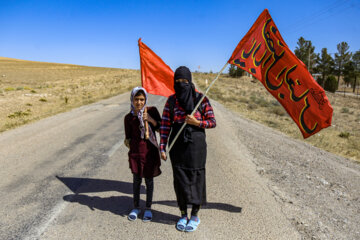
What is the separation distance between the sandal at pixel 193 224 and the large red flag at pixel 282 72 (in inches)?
77.1

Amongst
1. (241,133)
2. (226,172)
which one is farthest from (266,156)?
(241,133)

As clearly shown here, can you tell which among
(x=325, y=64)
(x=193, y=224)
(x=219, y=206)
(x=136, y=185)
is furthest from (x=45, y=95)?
(x=325, y=64)

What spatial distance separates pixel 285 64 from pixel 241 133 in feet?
18.9

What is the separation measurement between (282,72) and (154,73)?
1.99 meters

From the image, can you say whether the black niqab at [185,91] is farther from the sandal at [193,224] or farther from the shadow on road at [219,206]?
the shadow on road at [219,206]

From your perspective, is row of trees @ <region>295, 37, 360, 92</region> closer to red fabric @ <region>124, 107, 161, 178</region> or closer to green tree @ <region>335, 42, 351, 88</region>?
green tree @ <region>335, 42, 351, 88</region>

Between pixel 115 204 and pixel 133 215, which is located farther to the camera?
pixel 115 204

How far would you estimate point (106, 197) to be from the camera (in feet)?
14.4

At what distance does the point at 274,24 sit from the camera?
4.18 meters

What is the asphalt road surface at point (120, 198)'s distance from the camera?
340 cm

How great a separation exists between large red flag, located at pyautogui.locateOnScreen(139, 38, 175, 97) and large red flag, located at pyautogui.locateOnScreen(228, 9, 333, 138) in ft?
3.51

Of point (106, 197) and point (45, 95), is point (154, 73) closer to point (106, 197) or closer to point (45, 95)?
point (106, 197)

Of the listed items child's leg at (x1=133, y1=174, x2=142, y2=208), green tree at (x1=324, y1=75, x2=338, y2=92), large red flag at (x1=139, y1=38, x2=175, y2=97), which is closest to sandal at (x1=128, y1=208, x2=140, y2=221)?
child's leg at (x1=133, y1=174, x2=142, y2=208)

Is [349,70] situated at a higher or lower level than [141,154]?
higher
